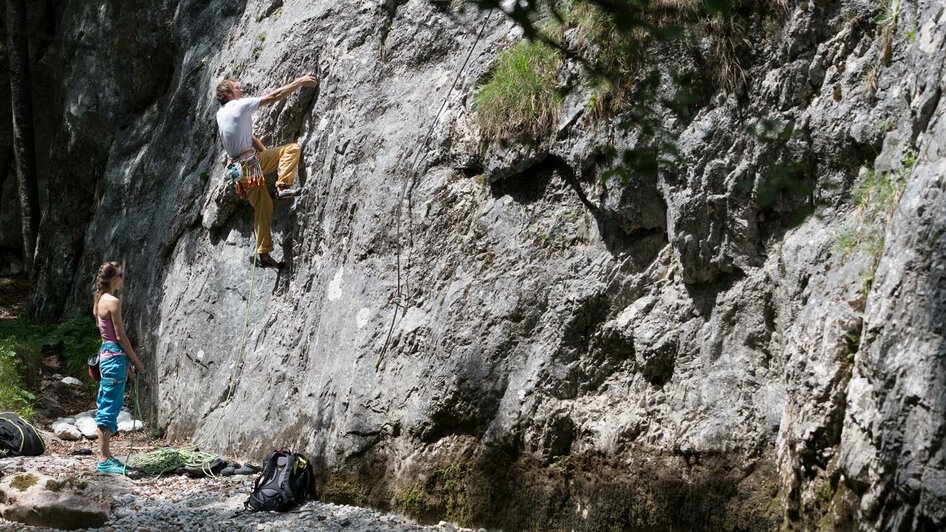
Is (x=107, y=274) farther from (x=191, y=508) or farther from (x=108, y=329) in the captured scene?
(x=191, y=508)

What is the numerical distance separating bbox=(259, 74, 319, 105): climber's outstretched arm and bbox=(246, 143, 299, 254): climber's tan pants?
50 cm

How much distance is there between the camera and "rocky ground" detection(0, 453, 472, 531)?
7164 millimetres

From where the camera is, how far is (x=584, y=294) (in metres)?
6.92

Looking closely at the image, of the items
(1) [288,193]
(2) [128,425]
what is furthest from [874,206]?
(2) [128,425]

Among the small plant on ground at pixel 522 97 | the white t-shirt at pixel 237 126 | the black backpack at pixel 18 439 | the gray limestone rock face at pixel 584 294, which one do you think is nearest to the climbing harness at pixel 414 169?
the gray limestone rock face at pixel 584 294

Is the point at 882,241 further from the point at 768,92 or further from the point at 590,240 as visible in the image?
the point at 590,240

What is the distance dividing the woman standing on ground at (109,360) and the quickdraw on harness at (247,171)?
1.53m

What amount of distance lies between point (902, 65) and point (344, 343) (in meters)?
4.98

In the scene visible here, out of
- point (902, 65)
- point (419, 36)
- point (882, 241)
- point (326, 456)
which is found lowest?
point (326, 456)

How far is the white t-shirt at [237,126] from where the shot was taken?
9.73 meters

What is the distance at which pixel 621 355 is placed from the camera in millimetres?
6816

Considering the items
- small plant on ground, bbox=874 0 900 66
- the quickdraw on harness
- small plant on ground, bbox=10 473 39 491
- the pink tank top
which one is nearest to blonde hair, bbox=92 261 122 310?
the pink tank top

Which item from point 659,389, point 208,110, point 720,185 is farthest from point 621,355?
point 208,110

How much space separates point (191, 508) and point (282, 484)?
833mm
